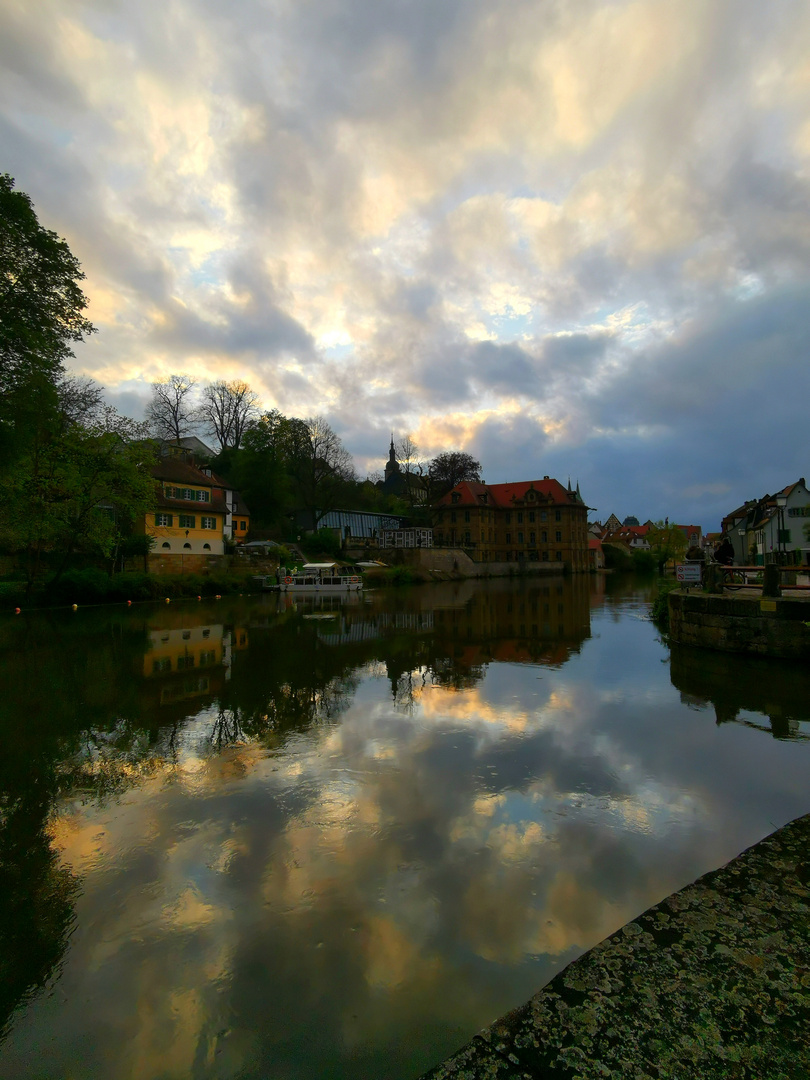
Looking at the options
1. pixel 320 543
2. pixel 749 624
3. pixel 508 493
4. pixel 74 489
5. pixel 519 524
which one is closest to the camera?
pixel 749 624

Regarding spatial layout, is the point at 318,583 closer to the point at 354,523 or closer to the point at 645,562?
the point at 354,523

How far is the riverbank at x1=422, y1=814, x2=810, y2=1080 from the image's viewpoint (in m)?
2.81

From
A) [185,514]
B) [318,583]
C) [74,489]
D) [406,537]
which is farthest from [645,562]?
[74,489]

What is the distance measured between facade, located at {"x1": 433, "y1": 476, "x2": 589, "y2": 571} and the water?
7397cm

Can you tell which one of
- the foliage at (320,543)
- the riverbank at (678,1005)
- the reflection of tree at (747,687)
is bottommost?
the reflection of tree at (747,687)

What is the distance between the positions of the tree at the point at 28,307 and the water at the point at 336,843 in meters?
13.1

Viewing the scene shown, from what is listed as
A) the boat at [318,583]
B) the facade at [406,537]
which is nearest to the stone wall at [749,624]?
the boat at [318,583]

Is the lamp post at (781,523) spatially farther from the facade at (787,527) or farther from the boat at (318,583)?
the boat at (318,583)

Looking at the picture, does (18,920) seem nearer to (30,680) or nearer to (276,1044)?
(276,1044)

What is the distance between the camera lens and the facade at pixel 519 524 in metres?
86.8

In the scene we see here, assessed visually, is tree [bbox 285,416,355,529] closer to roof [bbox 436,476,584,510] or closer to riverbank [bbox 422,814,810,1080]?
roof [bbox 436,476,584,510]

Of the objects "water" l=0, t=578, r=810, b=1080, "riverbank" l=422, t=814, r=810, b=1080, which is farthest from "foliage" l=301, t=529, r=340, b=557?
"riverbank" l=422, t=814, r=810, b=1080

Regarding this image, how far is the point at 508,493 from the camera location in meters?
94.1

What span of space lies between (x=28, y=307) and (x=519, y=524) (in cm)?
7739
